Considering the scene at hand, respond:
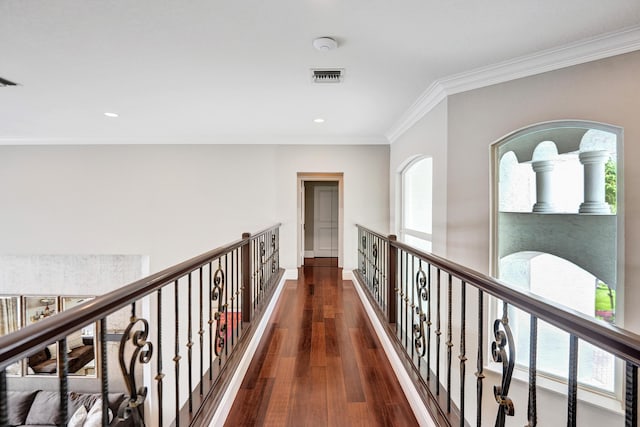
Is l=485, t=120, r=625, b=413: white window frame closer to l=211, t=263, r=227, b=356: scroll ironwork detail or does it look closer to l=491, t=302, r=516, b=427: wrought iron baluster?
l=491, t=302, r=516, b=427: wrought iron baluster

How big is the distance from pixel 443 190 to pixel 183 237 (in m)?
4.34

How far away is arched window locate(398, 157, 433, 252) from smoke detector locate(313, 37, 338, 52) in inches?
80.3

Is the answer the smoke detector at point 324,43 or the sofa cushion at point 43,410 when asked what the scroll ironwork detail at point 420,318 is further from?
the sofa cushion at point 43,410

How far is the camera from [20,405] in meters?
4.94

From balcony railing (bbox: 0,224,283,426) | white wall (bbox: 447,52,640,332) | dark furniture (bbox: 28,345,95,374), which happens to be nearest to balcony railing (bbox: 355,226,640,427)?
white wall (bbox: 447,52,640,332)

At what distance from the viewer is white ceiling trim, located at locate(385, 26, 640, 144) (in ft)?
6.88

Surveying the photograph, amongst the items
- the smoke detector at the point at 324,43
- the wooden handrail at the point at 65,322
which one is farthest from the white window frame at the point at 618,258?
the wooden handrail at the point at 65,322

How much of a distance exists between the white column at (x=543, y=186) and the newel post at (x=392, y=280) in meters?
1.19

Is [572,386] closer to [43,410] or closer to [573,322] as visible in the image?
[573,322]

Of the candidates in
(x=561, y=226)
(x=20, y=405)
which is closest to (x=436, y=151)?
(x=561, y=226)

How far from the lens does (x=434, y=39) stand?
223 cm

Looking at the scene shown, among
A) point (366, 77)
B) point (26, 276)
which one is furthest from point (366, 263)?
point (26, 276)

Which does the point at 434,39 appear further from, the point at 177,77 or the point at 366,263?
the point at 366,263

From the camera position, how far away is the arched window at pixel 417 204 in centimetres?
395
